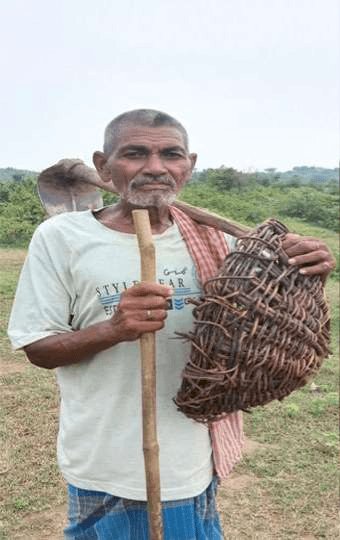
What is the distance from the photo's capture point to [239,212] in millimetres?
15844

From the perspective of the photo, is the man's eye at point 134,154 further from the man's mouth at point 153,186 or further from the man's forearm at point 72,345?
the man's forearm at point 72,345

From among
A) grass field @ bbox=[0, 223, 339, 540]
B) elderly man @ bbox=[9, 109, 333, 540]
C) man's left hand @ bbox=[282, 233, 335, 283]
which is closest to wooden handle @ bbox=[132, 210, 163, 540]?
elderly man @ bbox=[9, 109, 333, 540]

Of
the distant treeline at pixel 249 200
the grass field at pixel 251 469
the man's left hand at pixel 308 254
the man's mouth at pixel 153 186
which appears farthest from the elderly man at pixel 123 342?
the distant treeline at pixel 249 200

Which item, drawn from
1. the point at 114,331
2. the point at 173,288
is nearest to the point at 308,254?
the point at 173,288

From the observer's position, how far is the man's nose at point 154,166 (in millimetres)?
1678

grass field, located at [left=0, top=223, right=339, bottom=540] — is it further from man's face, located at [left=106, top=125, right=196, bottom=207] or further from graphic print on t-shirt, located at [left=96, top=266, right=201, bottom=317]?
man's face, located at [left=106, top=125, right=196, bottom=207]

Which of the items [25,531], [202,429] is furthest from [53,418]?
[202,429]

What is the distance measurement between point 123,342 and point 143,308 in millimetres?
223

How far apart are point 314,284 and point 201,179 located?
18.4m

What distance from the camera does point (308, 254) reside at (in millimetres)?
1515

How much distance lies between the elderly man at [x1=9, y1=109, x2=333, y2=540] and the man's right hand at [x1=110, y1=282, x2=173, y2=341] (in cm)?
20

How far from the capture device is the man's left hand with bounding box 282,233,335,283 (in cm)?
150

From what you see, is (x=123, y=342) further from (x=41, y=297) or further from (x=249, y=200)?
(x=249, y=200)

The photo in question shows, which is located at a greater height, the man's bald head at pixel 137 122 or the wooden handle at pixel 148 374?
the man's bald head at pixel 137 122
